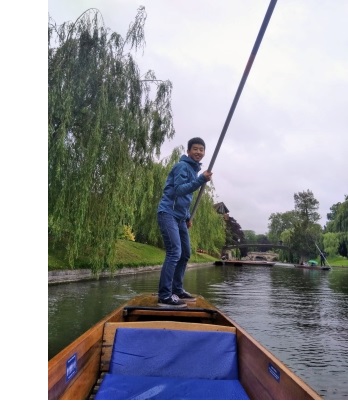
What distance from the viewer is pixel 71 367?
3.77 feet

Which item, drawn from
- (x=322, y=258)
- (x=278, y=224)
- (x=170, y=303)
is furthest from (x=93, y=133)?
(x=278, y=224)

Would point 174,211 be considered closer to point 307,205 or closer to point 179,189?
point 179,189

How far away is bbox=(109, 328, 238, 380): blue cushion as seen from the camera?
4.73 feet

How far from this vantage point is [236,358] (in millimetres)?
1461

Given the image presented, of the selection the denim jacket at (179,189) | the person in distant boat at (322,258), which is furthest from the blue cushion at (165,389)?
the person in distant boat at (322,258)

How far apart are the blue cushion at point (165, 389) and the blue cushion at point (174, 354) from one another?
43 millimetres

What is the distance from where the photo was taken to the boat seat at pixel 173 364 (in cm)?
131

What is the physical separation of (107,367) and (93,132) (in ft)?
11.6
